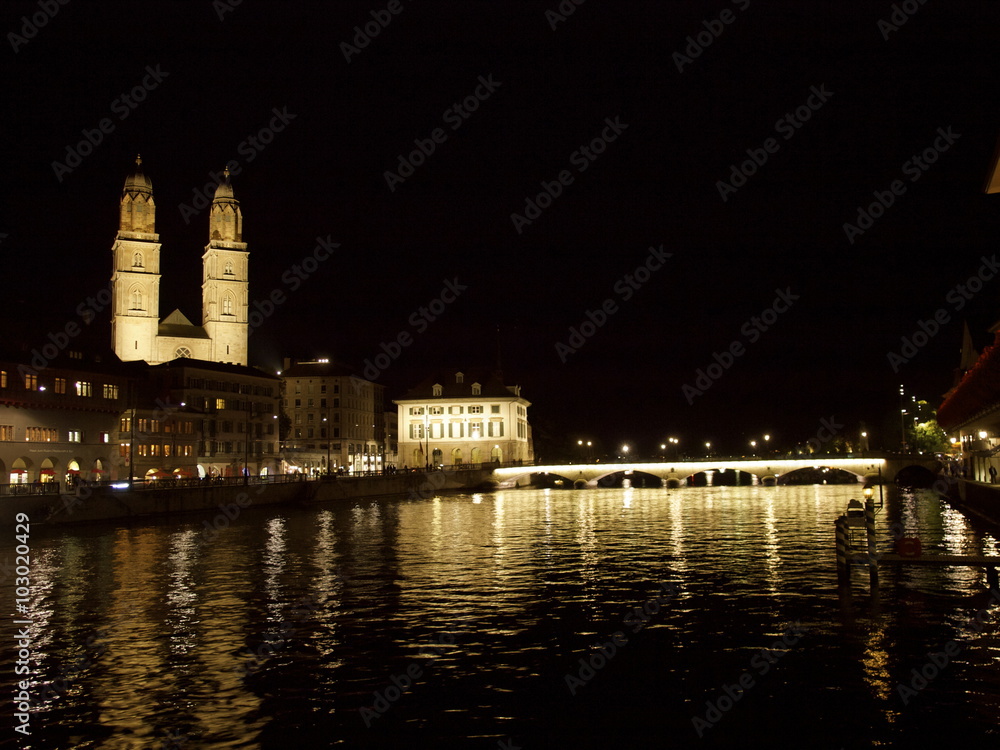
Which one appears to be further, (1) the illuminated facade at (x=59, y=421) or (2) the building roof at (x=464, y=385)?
(2) the building roof at (x=464, y=385)

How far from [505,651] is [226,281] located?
13815 cm

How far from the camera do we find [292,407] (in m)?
144

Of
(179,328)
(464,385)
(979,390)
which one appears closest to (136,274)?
(179,328)

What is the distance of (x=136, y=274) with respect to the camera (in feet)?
456

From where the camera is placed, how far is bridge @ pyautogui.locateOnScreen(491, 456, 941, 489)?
108 meters

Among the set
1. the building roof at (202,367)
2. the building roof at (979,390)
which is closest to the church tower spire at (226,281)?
the building roof at (202,367)

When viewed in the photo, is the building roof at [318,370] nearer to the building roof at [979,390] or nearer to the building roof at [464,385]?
the building roof at [464,385]

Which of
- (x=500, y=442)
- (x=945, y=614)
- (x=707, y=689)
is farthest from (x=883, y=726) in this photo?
(x=500, y=442)

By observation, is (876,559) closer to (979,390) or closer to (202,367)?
(979,390)

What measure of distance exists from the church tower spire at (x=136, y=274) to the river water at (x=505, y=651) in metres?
103

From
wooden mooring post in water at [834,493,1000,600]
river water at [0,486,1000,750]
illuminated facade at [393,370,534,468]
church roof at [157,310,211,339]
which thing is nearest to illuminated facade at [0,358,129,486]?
river water at [0,486,1000,750]

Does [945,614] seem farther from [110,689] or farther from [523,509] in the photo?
[523,509]

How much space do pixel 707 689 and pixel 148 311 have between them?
134 meters

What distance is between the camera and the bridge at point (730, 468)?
107750 millimetres
